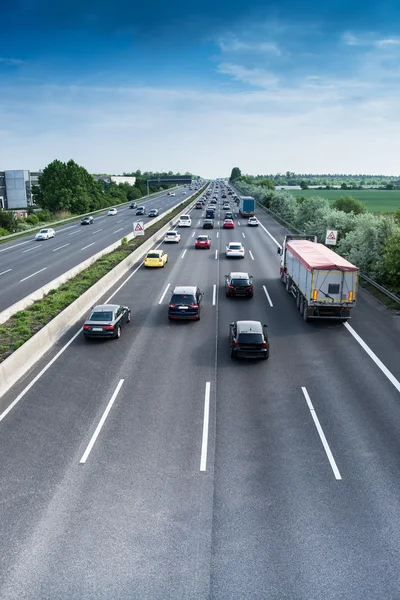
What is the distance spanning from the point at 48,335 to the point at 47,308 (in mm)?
4658

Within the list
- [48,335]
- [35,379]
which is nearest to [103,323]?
[48,335]

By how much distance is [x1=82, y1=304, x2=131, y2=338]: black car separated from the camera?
21.6 m

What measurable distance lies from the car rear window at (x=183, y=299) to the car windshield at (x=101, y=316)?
405 centimetres

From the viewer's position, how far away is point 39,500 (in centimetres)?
1093

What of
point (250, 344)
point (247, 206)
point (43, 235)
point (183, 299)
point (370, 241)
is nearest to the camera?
point (250, 344)

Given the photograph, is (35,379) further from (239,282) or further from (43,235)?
(43,235)

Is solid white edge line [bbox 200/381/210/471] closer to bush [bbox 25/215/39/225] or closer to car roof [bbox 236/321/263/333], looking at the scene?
car roof [bbox 236/321/263/333]

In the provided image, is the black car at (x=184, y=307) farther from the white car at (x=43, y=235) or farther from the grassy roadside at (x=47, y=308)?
the white car at (x=43, y=235)

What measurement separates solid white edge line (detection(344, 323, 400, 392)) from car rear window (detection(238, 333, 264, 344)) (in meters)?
5.05

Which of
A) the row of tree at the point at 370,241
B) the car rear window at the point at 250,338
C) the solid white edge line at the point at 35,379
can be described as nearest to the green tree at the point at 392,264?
the row of tree at the point at 370,241

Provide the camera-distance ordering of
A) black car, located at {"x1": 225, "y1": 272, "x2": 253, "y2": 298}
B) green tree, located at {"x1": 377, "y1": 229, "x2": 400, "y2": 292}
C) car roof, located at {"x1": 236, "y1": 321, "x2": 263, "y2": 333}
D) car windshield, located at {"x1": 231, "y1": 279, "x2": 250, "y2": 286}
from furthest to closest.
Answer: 1. car windshield, located at {"x1": 231, "y1": 279, "x2": 250, "y2": 286}
2. black car, located at {"x1": 225, "y1": 272, "x2": 253, "y2": 298}
3. green tree, located at {"x1": 377, "y1": 229, "x2": 400, "y2": 292}
4. car roof, located at {"x1": 236, "y1": 321, "x2": 263, "y2": 333}

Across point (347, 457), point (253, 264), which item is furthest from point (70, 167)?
point (347, 457)

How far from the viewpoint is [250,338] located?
63.2 feet

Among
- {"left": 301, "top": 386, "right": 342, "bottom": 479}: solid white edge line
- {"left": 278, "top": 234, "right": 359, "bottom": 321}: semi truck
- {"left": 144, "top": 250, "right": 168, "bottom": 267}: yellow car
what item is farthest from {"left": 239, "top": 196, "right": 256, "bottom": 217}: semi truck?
{"left": 301, "top": 386, "right": 342, "bottom": 479}: solid white edge line
